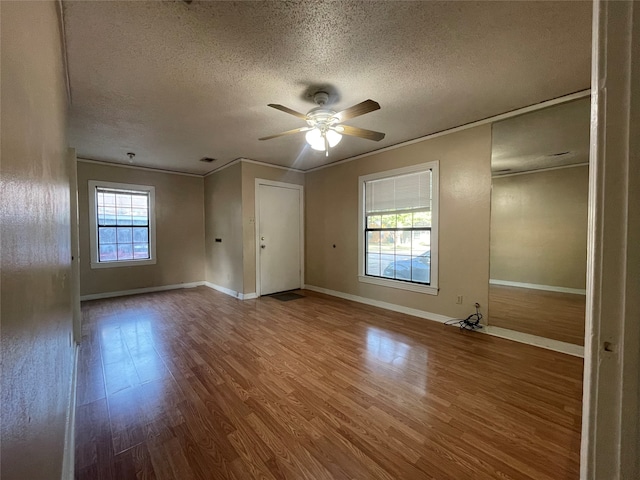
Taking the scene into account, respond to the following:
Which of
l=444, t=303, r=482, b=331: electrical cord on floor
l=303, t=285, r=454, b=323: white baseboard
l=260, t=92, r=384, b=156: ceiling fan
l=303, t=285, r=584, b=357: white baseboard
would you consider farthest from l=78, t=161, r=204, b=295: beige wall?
l=444, t=303, r=482, b=331: electrical cord on floor

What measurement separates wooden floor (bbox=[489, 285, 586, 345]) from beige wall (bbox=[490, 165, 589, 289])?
0.14 metres

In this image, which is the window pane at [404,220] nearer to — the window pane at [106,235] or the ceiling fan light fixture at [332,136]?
the ceiling fan light fixture at [332,136]

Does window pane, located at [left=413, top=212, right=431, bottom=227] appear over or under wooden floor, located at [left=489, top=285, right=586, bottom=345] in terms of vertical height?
over

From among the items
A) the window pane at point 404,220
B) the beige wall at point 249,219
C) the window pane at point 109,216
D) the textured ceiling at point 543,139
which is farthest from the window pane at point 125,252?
the textured ceiling at point 543,139

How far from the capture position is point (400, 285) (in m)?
3.97

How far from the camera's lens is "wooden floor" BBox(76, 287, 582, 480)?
142 cm

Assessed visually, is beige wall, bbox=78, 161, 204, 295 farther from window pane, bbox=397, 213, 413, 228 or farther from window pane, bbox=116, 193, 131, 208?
window pane, bbox=397, 213, 413, 228

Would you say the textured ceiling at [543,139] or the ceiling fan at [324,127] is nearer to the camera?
the ceiling fan at [324,127]

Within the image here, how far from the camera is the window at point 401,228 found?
3652 millimetres

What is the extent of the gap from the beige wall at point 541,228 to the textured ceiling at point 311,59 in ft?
2.74

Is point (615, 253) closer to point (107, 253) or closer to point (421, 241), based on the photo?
point (421, 241)

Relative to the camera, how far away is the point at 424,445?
1.53m

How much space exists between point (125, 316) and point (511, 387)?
462 centimetres

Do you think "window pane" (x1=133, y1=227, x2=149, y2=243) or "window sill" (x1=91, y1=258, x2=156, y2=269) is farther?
"window pane" (x1=133, y1=227, x2=149, y2=243)
